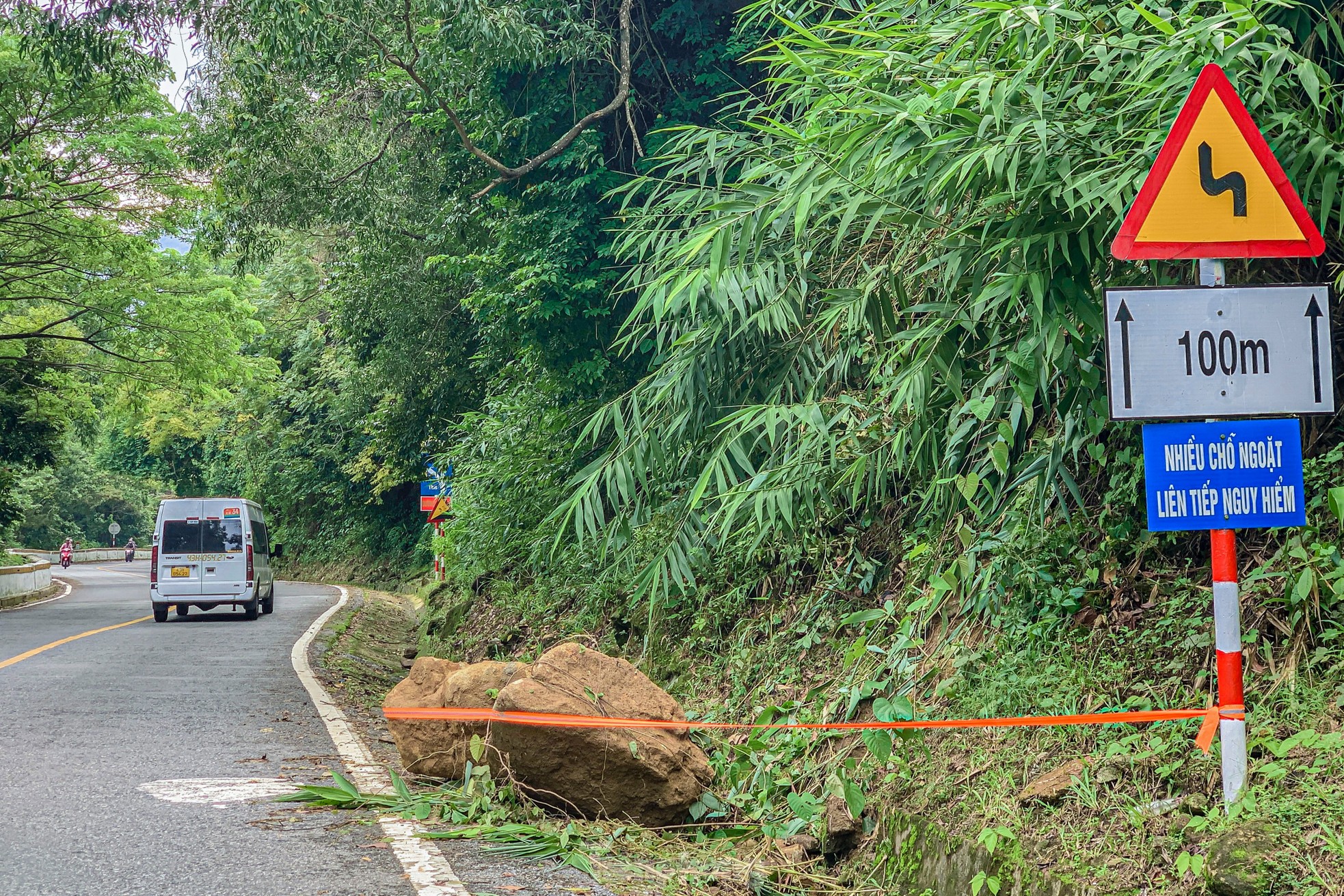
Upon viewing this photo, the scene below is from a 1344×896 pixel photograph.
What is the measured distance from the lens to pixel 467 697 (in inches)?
272

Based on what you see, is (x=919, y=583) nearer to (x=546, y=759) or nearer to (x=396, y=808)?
(x=546, y=759)

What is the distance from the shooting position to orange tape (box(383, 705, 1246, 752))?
4164 millimetres

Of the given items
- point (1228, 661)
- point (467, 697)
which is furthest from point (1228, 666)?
point (467, 697)

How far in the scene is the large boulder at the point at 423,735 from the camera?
22.3ft

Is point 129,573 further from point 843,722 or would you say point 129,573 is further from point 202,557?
point 843,722

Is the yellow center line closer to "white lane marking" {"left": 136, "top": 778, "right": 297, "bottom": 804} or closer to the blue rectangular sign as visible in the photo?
"white lane marking" {"left": 136, "top": 778, "right": 297, "bottom": 804}

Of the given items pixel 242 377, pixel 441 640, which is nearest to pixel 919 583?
pixel 441 640

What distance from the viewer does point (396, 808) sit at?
6.17 metres

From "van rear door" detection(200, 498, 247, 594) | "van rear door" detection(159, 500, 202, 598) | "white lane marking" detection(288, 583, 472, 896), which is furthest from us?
"van rear door" detection(200, 498, 247, 594)

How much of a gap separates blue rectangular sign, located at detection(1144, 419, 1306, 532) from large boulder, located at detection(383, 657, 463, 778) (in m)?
4.30

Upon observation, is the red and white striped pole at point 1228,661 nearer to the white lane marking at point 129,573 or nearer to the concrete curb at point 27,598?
the concrete curb at point 27,598

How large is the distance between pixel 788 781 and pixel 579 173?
770cm

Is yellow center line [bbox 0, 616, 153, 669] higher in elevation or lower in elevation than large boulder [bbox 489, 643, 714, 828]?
lower

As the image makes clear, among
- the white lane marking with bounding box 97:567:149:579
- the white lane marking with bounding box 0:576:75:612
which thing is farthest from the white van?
the white lane marking with bounding box 97:567:149:579
